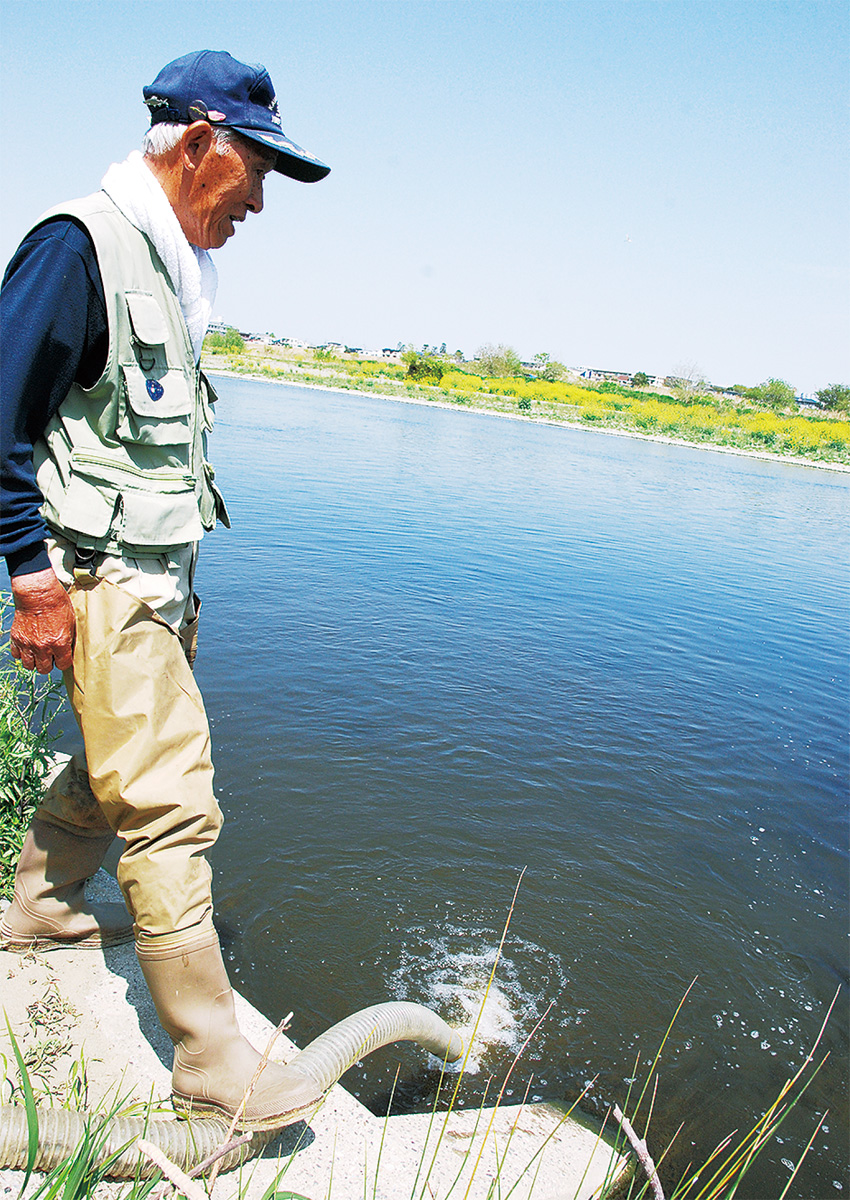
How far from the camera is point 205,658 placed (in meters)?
6.22

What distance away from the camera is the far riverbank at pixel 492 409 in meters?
50.3

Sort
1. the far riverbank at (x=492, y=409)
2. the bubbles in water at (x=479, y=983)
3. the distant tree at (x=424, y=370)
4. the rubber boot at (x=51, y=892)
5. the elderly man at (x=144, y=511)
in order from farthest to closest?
the distant tree at (x=424, y=370), the far riverbank at (x=492, y=409), the bubbles in water at (x=479, y=983), the rubber boot at (x=51, y=892), the elderly man at (x=144, y=511)

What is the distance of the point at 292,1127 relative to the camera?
2.08 m

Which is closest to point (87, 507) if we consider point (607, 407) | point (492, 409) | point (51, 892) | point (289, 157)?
point (289, 157)

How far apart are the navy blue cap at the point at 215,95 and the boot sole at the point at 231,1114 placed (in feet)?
7.63

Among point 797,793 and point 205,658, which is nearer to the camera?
point 797,793

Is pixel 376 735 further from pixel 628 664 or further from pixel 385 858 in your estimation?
pixel 628 664

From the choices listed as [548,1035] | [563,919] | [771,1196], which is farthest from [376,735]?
[771,1196]

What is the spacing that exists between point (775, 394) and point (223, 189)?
344ft

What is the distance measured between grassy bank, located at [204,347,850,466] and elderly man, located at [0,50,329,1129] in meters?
53.1

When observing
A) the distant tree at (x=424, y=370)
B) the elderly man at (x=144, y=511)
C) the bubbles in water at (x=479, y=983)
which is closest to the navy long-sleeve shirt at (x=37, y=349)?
the elderly man at (x=144, y=511)

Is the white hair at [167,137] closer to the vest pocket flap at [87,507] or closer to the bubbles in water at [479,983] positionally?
the vest pocket flap at [87,507]

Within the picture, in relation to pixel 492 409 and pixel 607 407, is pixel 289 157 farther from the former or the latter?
pixel 607 407

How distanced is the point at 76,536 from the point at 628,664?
6181 millimetres
